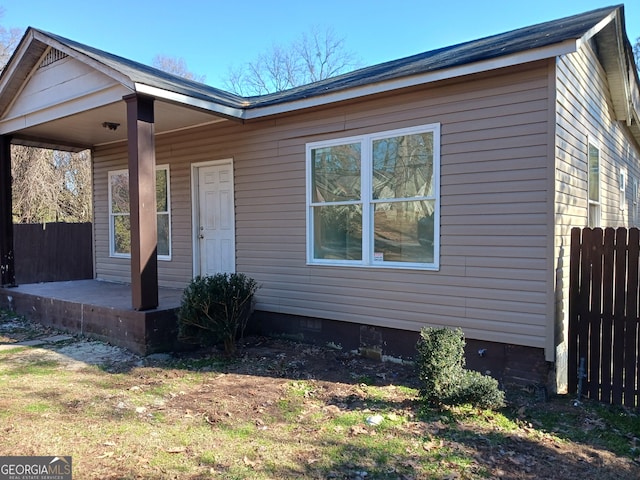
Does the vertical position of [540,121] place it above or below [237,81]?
below

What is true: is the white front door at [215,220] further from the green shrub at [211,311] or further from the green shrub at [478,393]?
the green shrub at [478,393]

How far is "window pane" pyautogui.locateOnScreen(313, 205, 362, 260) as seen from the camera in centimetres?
579

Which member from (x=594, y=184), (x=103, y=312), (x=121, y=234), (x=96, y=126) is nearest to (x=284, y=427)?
(x=103, y=312)

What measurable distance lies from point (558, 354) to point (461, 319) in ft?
3.42

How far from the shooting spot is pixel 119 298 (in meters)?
6.85

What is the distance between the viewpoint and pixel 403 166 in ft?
17.5

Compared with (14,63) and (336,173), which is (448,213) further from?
(14,63)

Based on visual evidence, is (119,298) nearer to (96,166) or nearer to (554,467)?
(96,166)

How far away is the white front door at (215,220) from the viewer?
729cm

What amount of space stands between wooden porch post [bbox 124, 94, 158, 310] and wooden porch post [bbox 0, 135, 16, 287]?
4.21 m

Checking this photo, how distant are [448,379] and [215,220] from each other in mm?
4880

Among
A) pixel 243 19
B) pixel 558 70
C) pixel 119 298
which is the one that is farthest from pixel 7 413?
pixel 243 19

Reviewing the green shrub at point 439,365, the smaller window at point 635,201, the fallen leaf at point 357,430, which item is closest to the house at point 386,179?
the green shrub at point 439,365

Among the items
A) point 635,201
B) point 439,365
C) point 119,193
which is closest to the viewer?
point 439,365
